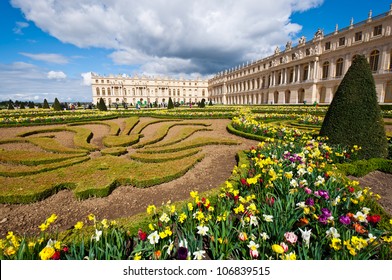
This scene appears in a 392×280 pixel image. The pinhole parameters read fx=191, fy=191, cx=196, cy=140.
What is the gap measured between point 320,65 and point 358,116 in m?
38.8

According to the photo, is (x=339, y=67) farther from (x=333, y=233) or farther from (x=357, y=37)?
(x=333, y=233)

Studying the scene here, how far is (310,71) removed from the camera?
37781 mm

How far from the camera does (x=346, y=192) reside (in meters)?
3.10

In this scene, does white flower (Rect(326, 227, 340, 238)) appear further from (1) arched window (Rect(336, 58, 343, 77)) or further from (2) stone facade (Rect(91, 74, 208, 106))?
(2) stone facade (Rect(91, 74, 208, 106))

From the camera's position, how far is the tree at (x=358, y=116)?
18.5 feet

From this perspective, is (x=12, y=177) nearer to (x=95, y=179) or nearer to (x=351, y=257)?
(x=95, y=179)

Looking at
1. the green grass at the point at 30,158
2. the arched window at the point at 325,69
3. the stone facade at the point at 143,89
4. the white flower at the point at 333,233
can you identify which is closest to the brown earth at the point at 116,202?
the green grass at the point at 30,158

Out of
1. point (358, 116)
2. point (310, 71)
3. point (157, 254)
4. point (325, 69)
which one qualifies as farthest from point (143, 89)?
point (157, 254)

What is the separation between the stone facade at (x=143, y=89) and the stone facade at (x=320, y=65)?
35.1 metres

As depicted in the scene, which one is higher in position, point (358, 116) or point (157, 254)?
point (358, 116)

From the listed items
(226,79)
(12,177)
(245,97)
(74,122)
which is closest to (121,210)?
(12,177)

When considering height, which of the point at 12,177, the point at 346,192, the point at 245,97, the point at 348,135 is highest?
the point at 245,97
